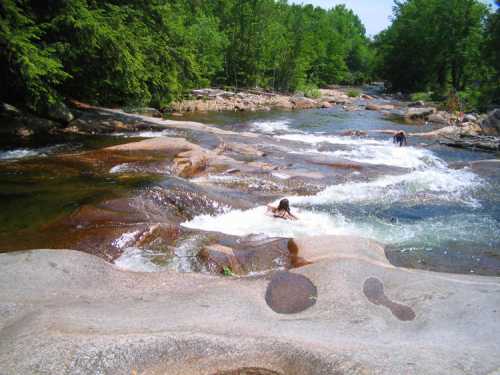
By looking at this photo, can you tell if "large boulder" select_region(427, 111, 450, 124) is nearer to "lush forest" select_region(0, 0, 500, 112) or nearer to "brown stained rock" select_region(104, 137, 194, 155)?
"lush forest" select_region(0, 0, 500, 112)

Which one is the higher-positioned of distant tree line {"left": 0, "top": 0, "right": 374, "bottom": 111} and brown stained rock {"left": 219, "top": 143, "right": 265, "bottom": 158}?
distant tree line {"left": 0, "top": 0, "right": 374, "bottom": 111}

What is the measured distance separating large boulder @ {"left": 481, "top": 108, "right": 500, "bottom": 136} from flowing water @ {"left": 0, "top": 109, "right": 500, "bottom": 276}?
28.4ft

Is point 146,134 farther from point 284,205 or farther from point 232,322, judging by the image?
point 232,322

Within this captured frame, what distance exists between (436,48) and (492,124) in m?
35.9

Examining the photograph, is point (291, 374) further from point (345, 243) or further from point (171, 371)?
point (345, 243)

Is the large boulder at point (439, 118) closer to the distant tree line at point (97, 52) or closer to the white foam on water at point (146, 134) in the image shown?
the distant tree line at point (97, 52)

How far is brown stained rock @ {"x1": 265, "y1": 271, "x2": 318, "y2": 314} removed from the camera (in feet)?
17.2

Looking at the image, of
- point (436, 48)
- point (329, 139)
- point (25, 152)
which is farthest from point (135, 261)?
point (436, 48)

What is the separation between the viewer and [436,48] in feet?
183

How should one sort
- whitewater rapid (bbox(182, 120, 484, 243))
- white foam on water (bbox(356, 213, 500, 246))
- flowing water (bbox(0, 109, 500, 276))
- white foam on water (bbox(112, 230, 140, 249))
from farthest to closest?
whitewater rapid (bbox(182, 120, 484, 243)) < white foam on water (bbox(356, 213, 500, 246)) < flowing water (bbox(0, 109, 500, 276)) < white foam on water (bbox(112, 230, 140, 249))

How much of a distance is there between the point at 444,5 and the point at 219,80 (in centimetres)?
3304

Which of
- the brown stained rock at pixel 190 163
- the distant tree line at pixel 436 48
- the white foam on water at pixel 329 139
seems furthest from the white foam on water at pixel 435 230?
the distant tree line at pixel 436 48

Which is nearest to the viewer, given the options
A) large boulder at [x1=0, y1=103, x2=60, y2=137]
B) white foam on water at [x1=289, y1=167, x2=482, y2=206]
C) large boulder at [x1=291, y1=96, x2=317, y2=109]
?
white foam on water at [x1=289, y1=167, x2=482, y2=206]

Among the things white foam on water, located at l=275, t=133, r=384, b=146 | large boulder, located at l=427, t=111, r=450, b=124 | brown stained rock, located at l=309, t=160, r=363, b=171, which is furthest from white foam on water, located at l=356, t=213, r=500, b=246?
large boulder, located at l=427, t=111, r=450, b=124
